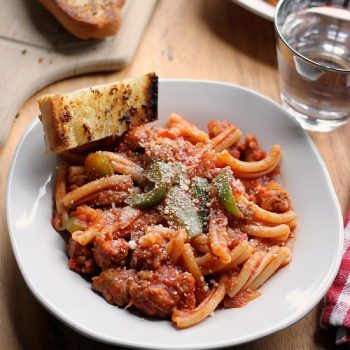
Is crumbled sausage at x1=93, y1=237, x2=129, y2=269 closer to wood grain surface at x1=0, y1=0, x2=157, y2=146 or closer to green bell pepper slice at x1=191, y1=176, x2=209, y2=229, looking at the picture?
green bell pepper slice at x1=191, y1=176, x2=209, y2=229

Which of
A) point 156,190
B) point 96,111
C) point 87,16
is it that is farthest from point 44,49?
point 156,190

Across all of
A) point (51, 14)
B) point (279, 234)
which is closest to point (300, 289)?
point (279, 234)

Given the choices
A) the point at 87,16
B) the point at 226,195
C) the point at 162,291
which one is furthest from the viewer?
the point at 87,16

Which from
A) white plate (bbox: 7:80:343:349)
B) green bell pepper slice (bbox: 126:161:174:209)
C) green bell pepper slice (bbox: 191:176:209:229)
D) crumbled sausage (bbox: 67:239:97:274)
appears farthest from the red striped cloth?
crumbled sausage (bbox: 67:239:97:274)

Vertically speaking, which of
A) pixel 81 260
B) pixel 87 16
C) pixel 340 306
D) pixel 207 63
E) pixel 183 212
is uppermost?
pixel 87 16

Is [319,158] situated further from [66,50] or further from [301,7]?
[66,50]

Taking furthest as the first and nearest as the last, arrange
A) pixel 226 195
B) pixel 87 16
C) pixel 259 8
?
pixel 259 8
pixel 87 16
pixel 226 195

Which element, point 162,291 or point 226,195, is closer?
point 162,291

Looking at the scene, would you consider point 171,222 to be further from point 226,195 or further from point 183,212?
point 226,195
